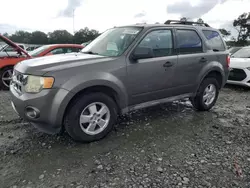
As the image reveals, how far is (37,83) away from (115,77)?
1079 millimetres

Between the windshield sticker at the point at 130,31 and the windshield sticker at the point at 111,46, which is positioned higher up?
the windshield sticker at the point at 130,31

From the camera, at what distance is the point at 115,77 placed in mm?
3367

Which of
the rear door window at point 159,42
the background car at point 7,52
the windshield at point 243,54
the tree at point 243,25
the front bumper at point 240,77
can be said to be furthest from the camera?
the tree at point 243,25

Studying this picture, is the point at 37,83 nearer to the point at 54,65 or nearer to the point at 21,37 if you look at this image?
the point at 54,65

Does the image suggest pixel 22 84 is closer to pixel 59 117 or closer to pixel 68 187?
pixel 59 117

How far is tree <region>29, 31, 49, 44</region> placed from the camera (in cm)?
2952

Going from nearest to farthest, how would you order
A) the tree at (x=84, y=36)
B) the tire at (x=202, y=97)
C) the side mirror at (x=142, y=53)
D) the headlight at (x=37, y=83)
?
the headlight at (x=37, y=83)
the side mirror at (x=142, y=53)
the tire at (x=202, y=97)
the tree at (x=84, y=36)

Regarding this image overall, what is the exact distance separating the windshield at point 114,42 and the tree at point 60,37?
25.3m

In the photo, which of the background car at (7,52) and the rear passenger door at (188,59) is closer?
the rear passenger door at (188,59)

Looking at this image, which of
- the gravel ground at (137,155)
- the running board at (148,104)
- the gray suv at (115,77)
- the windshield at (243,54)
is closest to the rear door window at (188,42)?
the gray suv at (115,77)

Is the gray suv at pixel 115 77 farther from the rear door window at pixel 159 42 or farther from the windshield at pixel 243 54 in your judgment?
the windshield at pixel 243 54

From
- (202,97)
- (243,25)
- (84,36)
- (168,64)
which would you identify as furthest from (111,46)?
(243,25)

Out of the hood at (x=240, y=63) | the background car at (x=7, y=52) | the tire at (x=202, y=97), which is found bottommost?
the tire at (x=202, y=97)

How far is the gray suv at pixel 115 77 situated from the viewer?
9.70 feet
